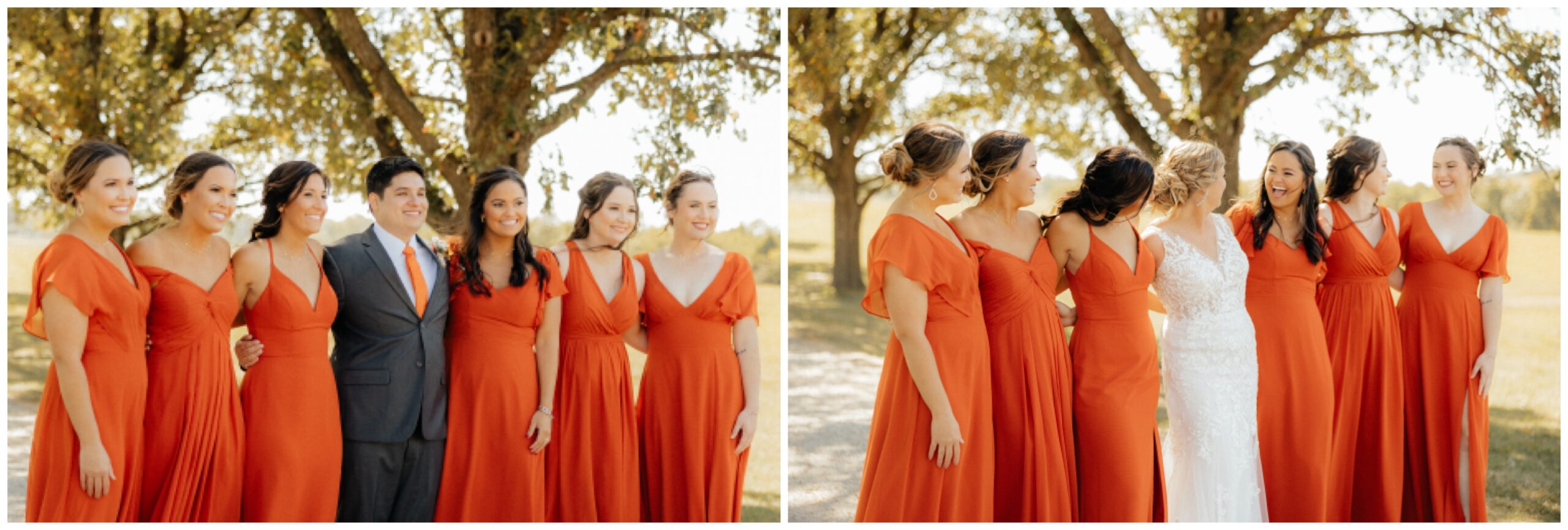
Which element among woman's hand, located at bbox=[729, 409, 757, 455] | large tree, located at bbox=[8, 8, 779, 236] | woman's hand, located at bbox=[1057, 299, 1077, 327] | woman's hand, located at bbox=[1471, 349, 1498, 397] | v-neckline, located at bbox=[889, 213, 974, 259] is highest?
large tree, located at bbox=[8, 8, 779, 236]

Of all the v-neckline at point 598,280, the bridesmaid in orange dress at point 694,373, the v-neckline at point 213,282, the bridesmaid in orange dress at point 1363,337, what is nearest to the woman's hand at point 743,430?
the bridesmaid in orange dress at point 694,373

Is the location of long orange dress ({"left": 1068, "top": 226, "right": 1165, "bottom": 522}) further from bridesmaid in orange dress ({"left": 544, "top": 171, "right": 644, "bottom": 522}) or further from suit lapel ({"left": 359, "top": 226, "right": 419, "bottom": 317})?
suit lapel ({"left": 359, "top": 226, "right": 419, "bottom": 317})

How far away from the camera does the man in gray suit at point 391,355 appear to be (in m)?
3.99

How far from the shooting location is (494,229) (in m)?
4.21

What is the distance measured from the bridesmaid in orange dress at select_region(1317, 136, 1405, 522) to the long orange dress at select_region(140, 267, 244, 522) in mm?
4310

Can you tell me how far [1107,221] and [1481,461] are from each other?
7.40 feet

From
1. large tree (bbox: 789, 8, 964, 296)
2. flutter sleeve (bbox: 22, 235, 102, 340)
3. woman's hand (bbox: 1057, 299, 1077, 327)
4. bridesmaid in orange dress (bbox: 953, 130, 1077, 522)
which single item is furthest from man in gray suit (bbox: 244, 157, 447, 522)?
large tree (bbox: 789, 8, 964, 296)

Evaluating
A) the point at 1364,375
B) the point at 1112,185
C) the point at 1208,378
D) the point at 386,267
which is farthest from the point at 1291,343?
the point at 386,267

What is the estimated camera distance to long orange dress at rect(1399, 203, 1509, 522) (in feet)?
15.9

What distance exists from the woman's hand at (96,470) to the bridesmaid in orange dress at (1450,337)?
5.07 metres

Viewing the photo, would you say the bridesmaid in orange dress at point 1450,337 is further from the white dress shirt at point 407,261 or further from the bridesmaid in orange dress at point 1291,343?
the white dress shirt at point 407,261

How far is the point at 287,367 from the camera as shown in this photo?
3887 millimetres

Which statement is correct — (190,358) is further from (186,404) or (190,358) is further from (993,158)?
(993,158)
